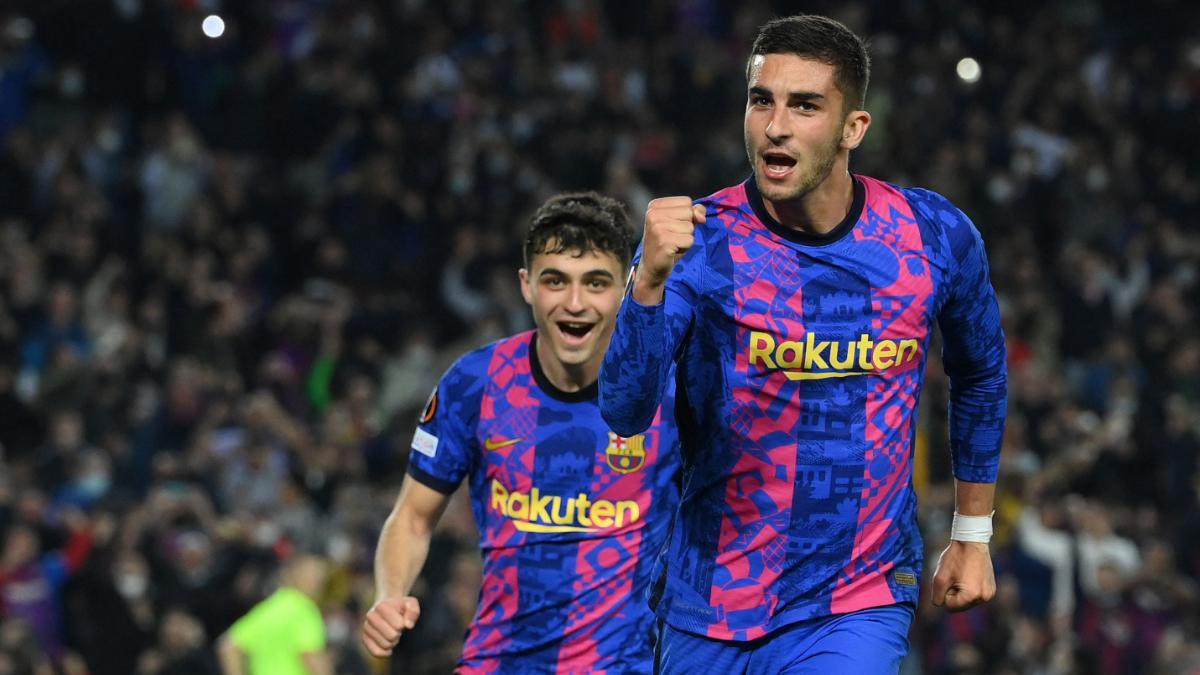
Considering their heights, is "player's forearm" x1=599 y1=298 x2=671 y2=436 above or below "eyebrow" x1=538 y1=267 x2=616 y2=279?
below

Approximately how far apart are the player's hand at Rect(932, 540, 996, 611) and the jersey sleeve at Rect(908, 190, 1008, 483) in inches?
7.7

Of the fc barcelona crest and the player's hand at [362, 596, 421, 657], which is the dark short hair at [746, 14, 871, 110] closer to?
the fc barcelona crest

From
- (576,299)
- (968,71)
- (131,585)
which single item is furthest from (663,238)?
(968,71)

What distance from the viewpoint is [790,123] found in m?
4.21

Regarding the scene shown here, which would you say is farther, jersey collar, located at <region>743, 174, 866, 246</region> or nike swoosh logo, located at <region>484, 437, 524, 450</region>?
nike swoosh logo, located at <region>484, 437, 524, 450</region>

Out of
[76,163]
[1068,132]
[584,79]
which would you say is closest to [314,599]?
[76,163]

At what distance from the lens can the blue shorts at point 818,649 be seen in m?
4.28

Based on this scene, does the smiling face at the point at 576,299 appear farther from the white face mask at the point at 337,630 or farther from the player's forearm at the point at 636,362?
the white face mask at the point at 337,630

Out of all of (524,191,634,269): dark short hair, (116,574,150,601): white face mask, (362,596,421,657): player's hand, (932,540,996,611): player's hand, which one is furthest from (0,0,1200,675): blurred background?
(932,540,996,611): player's hand

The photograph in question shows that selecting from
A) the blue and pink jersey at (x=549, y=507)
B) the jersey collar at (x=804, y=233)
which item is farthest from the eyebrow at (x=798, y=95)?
the blue and pink jersey at (x=549, y=507)

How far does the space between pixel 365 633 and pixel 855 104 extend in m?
1.97

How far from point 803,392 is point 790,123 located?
644 millimetres

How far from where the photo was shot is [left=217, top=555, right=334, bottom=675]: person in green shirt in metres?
9.84

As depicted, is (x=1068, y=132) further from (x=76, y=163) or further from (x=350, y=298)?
(x=76, y=163)
